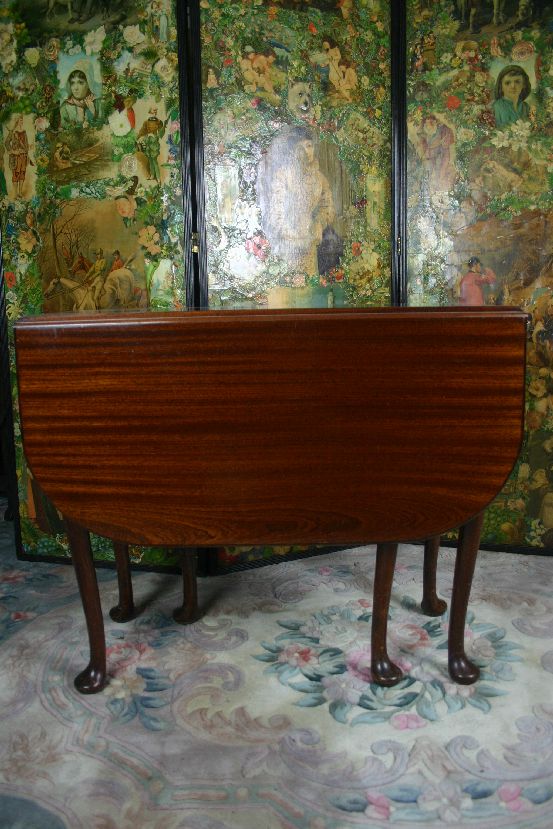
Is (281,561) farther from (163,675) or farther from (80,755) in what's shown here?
(80,755)

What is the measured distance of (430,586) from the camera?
2033 mm

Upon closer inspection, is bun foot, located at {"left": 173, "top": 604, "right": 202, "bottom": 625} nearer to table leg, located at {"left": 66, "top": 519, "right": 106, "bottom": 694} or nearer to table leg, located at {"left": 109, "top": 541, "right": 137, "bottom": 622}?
table leg, located at {"left": 109, "top": 541, "right": 137, "bottom": 622}

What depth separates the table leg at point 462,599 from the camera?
64.1 inches

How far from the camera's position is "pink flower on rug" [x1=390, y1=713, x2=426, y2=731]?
4.98ft

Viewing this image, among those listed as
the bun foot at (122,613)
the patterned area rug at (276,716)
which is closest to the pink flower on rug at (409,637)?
the patterned area rug at (276,716)

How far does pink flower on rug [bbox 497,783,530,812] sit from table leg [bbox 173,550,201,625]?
3.27 ft

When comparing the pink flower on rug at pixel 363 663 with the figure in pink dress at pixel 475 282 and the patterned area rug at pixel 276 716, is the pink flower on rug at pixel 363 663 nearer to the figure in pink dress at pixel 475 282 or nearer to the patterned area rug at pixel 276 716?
the patterned area rug at pixel 276 716

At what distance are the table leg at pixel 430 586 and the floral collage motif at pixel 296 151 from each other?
3.25 ft

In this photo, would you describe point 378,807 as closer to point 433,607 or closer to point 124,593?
point 433,607

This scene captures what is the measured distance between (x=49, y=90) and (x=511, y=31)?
1.60m

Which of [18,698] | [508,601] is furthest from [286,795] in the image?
[508,601]

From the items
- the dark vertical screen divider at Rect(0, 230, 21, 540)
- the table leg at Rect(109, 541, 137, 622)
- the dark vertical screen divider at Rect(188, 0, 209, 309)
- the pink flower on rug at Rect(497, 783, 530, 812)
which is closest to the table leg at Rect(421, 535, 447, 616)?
the pink flower on rug at Rect(497, 783, 530, 812)

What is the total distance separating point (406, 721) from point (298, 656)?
38cm

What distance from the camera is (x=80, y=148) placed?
7.66 feet
